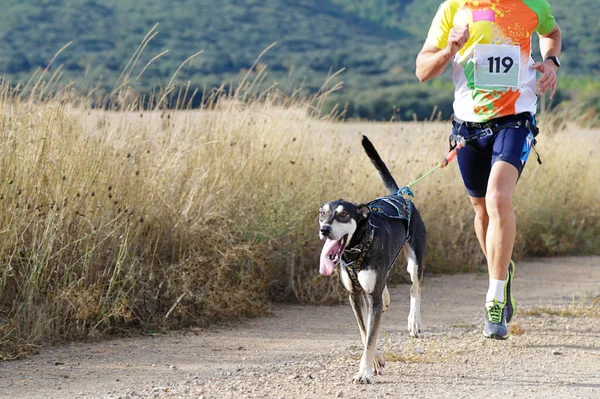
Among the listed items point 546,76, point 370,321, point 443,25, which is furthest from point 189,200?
point 546,76

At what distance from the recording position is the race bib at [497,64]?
18.4 ft

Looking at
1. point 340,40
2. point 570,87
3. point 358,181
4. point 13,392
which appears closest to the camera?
point 13,392

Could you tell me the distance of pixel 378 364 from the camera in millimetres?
5105

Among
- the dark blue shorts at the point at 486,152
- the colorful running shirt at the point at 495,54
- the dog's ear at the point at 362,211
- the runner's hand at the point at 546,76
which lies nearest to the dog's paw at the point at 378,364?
the dog's ear at the point at 362,211

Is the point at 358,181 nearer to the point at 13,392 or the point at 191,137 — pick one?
the point at 191,137

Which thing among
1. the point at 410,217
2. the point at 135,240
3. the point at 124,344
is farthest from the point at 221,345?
the point at 410,217

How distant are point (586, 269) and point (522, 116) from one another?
4.32m

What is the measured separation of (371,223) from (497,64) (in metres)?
1.41

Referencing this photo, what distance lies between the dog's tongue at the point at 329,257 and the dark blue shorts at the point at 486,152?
1.47 meters

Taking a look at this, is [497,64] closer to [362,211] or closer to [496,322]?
[362,211]

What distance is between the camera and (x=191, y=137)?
7.99 metres

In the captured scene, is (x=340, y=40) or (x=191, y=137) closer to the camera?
(x=191, y=137)

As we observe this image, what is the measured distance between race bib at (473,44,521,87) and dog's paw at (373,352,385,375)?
1.88 m

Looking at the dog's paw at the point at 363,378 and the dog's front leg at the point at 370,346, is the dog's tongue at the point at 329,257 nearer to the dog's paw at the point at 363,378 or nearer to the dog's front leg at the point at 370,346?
the dog's front leg at the point at 370,346
